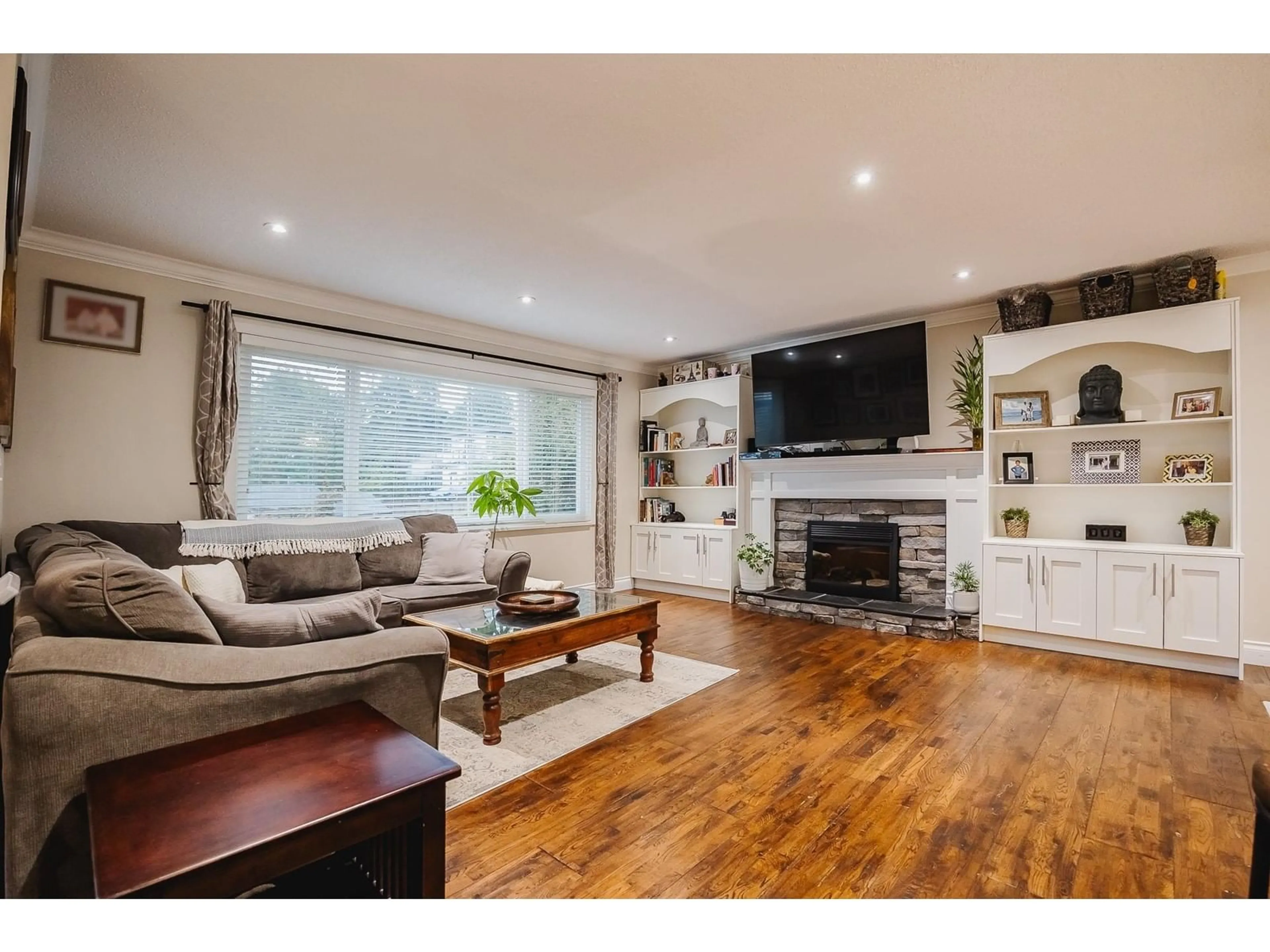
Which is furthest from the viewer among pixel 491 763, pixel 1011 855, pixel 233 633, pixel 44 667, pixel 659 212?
pixel 659 212

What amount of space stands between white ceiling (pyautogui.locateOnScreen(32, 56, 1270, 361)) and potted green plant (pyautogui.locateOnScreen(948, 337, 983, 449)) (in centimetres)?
70

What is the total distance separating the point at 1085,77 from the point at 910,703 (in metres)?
2.72

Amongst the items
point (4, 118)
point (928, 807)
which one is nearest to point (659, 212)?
point (4, 118)

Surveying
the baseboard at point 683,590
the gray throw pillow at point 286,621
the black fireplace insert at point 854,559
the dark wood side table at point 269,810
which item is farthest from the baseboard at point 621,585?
the dark wood side table at point 269,810

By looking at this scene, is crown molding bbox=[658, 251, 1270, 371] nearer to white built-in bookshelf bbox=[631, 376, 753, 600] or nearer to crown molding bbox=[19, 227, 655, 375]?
white built-in bookshelf bbox=[631, 376, 753, 600]

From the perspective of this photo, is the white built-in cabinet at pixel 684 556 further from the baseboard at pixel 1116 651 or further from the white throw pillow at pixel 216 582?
the white throw pillow at pixel 216 582

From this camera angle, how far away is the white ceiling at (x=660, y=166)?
6.64 feet

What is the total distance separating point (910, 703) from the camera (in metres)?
3.13

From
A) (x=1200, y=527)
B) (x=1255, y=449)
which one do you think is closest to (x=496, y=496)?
(x=1200, y=527)

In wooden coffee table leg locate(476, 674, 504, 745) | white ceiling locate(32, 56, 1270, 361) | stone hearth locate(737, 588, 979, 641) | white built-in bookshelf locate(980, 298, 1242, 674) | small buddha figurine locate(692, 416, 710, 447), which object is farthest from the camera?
small buddha figurine locate(692, 416, 710, 447)

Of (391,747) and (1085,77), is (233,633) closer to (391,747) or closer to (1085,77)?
(391,747)

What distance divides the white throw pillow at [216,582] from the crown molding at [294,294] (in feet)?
Answer: 6.20

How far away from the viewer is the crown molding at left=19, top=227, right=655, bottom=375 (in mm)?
3393

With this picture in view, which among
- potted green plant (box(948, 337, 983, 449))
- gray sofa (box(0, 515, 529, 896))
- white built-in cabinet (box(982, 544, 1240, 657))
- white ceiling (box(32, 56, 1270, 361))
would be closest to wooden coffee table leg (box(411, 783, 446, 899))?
gray sofa (box(0, 515, 529, 896))
